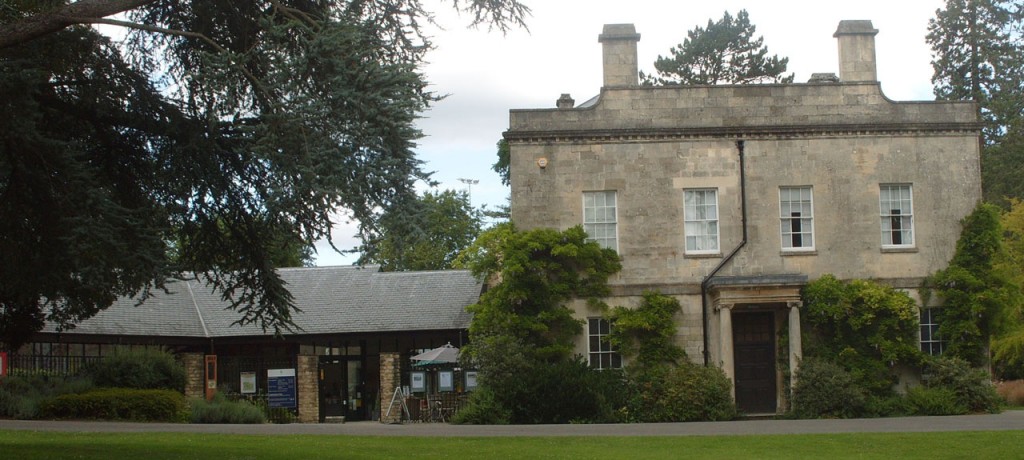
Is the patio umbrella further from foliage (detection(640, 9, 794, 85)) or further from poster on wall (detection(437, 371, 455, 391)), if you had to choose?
foliage (detection(640, 9, 794, 85))

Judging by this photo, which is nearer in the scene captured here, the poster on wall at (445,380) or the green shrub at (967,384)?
the green shrub at (967,384)

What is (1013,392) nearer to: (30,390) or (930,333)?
(930,333)

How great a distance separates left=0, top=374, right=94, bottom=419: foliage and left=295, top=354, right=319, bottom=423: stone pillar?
6.01m

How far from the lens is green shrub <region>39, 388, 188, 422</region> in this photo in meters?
25.8

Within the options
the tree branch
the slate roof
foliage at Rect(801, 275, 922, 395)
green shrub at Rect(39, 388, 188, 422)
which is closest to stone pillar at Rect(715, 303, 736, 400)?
foliage at Rect(801, 275, 922, 395)

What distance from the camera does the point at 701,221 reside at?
1114 inches

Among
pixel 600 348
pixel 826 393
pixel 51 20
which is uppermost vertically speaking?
pixel 51 20

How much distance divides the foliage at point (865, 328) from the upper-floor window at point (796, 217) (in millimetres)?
1226

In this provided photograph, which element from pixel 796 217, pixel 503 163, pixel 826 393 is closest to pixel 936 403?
pixel 826 393

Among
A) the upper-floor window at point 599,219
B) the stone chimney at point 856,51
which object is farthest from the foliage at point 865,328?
the stone chimney at point 856,51

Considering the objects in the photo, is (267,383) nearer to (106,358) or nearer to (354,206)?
(106,358)

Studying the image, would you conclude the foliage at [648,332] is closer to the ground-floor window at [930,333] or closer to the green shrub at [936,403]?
the green shrub at [936,403]

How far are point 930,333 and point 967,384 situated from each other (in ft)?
5.95

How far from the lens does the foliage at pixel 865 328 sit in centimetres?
2709
